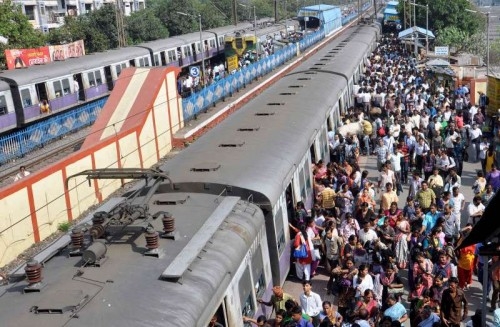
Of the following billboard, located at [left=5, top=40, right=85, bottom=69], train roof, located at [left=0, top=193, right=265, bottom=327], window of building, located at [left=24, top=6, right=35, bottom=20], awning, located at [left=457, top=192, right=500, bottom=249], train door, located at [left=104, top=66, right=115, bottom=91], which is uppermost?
window of building, located at [left=24, top=6, right=35, bottom=20]

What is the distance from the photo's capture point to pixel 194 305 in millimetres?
6125

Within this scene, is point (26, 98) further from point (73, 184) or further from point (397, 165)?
point (397, 165)

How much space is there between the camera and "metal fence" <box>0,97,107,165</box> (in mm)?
20297

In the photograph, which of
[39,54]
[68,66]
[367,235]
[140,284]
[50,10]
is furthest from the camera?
[50,10]

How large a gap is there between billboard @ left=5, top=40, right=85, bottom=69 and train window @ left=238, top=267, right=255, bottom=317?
2216 cm

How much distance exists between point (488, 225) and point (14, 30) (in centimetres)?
3830

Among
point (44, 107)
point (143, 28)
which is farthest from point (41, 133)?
point (143, 28)

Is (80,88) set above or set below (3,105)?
below

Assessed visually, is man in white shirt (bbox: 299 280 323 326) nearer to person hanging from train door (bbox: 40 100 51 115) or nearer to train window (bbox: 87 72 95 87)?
person hanging from train door (bbox: 40 100 51 115)

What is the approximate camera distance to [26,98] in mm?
23797

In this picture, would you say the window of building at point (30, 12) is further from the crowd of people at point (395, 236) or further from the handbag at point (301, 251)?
the handbag at point (301, 251)

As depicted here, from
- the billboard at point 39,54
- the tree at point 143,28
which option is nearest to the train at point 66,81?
the billboard at point 39,54

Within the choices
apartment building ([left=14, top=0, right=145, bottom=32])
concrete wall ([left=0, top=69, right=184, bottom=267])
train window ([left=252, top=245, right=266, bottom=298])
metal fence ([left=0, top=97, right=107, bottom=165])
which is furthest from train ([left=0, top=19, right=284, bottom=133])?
apartment building ([left=14, top=0, right=145, bottom=32])

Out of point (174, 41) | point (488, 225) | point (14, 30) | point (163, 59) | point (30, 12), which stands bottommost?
point (163, 59)
